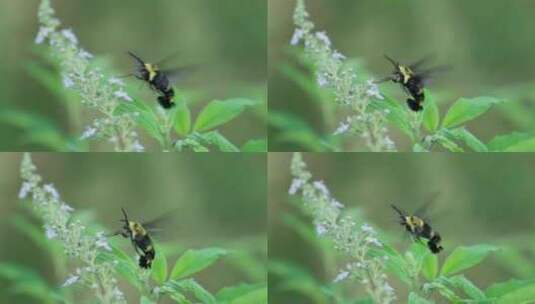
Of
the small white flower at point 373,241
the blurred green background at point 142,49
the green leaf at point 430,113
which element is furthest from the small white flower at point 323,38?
the small white flower at point 373,241

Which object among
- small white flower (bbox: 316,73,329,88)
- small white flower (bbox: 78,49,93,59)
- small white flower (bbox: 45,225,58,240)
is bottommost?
small white flower (bbox: 45,225,58,240)

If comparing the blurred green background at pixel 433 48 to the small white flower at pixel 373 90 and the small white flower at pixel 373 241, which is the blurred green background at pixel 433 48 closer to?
the small white flower at pixel 373 90

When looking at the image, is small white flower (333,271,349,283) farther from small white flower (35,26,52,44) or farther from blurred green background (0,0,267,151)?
small white flower (35,26,52,44)

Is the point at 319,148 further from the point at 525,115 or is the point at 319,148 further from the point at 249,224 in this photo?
the point at 525,115

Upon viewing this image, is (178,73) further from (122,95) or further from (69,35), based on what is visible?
(69,35)

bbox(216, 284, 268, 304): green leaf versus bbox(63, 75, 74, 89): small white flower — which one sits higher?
bbox(63, 75, 74, 89): small white flower

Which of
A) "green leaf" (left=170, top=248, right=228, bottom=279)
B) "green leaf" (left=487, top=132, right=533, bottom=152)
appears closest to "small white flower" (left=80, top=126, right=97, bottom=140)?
"green leaf" (left=170, top=248, right=228, bottom=279)

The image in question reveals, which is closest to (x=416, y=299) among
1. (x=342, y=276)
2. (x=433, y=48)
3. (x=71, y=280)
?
(x=342, y=276)
